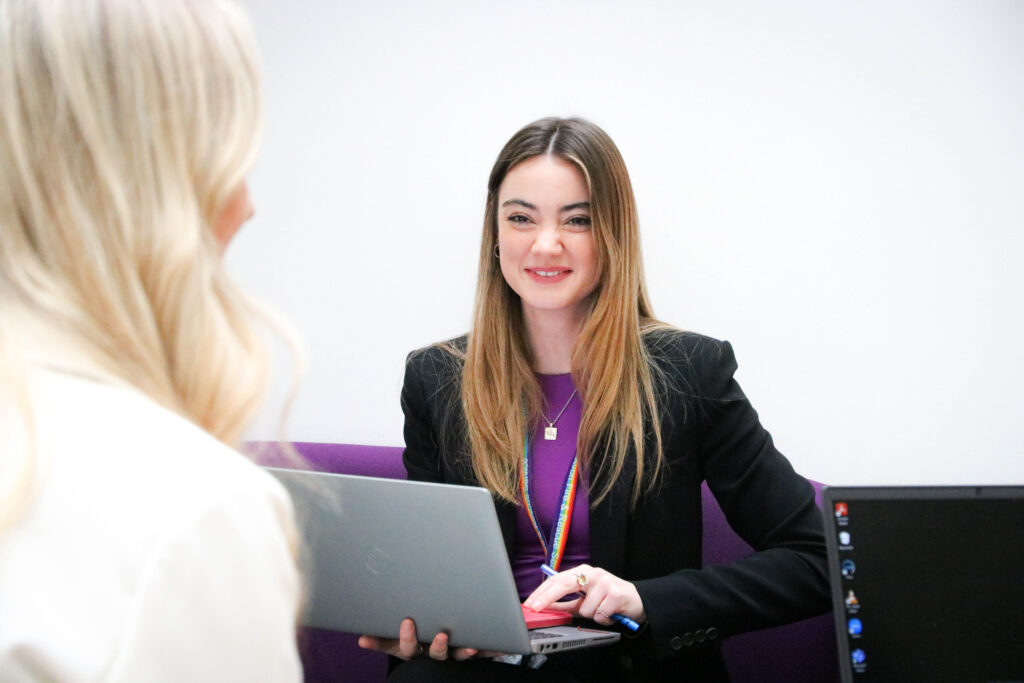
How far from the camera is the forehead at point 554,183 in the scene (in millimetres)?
1822

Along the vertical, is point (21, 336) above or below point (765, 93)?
below

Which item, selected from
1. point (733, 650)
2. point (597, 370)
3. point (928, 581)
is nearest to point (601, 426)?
point (597, 370)

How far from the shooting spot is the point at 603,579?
148cm

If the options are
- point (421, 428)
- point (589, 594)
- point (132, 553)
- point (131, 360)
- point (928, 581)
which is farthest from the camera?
point (421, 428)

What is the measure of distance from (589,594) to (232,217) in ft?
2.85

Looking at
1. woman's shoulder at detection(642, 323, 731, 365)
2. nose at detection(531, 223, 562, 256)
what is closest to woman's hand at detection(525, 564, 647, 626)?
woman's shoulder at detection(642, 323, 731, 365)

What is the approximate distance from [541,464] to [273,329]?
1.06 meters

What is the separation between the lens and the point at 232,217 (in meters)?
0.84

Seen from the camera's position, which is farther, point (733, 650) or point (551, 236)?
point (733, 650)

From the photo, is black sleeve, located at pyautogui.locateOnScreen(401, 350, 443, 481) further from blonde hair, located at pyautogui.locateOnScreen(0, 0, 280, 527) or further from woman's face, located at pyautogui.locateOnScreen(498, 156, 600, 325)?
blonde hair, located at pyautogui.locateOnScreen(0, 0, 280, 527)

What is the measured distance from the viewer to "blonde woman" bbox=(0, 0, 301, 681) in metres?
0.59

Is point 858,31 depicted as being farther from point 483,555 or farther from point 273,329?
point 273,329

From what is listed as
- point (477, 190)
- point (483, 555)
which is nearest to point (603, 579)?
point (483, 555)

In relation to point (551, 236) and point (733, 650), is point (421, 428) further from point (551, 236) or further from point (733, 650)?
point (733, 650)
